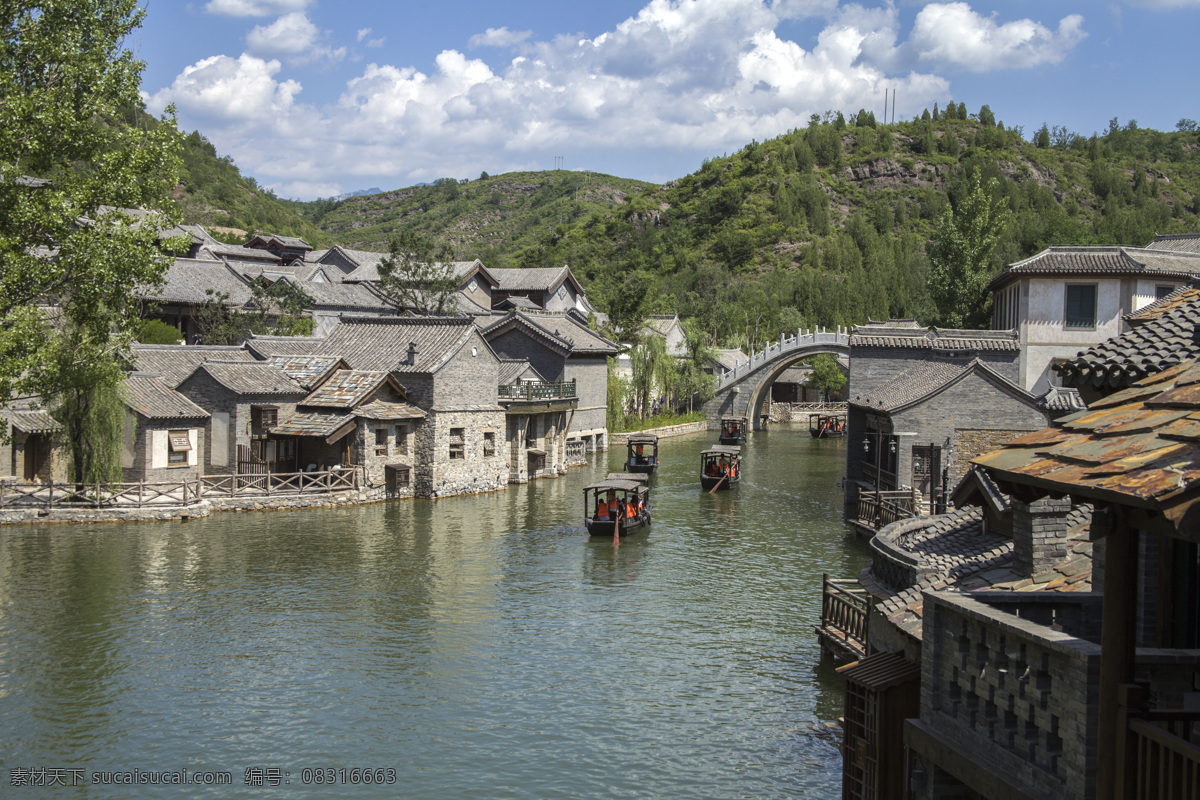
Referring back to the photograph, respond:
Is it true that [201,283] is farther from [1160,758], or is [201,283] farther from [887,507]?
[1160,758]

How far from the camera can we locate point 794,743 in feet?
51.1

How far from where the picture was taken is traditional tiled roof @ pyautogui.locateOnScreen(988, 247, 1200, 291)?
38.9m

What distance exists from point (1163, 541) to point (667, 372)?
6012cm

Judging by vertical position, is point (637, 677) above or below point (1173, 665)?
below

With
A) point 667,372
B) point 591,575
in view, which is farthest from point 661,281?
point 591,575

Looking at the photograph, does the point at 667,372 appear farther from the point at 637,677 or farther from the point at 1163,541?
the point at 1163,541

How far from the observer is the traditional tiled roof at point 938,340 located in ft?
115

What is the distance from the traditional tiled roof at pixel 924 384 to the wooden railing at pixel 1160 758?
2420 cm

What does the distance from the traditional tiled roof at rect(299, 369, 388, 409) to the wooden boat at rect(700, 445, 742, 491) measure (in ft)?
47.7

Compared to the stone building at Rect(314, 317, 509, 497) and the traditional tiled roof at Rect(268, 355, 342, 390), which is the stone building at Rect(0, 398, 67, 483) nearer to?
the traditional tiled roof at Rect(268, 355, 342, 390)

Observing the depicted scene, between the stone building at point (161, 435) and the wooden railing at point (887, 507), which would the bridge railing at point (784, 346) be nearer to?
the wooden railing at point (887, 507)

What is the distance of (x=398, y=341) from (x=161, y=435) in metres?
10.7

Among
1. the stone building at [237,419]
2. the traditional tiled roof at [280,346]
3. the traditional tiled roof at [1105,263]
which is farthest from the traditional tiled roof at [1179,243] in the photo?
the stone building at [237,419]

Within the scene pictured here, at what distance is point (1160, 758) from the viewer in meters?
6.18
